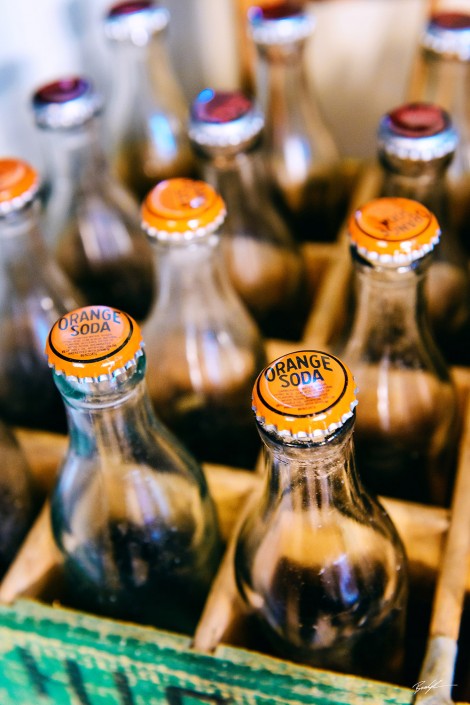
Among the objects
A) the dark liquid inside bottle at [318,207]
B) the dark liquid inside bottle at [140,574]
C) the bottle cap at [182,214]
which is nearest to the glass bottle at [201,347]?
the bottle cap at [182,214]

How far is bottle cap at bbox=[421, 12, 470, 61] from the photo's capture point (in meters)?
0.66

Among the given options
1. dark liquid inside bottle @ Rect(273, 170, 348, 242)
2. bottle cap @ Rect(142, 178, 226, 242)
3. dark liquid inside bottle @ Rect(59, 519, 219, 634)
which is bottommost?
dark liquid inside bottle @ Rect(59, 519, 219, 634)

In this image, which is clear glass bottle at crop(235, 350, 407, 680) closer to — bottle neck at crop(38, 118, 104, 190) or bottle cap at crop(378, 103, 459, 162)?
bottle cap at crop(378, 103, 459, 162)

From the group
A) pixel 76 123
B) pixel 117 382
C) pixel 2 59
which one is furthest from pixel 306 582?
pixel 2 59

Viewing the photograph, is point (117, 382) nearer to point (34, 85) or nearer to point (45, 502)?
point (45, 502)

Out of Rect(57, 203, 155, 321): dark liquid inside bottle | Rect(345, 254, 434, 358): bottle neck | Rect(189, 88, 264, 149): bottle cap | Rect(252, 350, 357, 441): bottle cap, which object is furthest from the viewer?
Rect(57, 203, 155, 321): dark liquid inside bottle

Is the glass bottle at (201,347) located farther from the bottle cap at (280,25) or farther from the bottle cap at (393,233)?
the bottle cap at (280,25)

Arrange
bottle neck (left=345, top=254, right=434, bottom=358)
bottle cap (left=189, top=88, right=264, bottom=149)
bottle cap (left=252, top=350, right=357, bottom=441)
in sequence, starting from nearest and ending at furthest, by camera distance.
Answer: bottle cap (left=252, top=350, right=357, bottom=441)
bottle neck (left=345, top=254, right=434, bottom=358)
bottle cap (left=189, top=88, right=264, bottom=149)

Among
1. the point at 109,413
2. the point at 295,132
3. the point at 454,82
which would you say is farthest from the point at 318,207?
the point at 109,413

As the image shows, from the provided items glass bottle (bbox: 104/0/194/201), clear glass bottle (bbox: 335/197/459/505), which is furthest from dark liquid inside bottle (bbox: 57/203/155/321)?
clear glass bottle (bbox: 335/197/459/505)

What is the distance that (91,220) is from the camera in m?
0.71

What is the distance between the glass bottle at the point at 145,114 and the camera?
75cm

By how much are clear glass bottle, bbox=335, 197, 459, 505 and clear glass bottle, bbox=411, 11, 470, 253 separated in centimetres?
17

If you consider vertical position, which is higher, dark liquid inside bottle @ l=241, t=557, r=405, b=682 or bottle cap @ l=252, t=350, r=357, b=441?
bottle cap @ l=252, t=350, r=357, b=441
